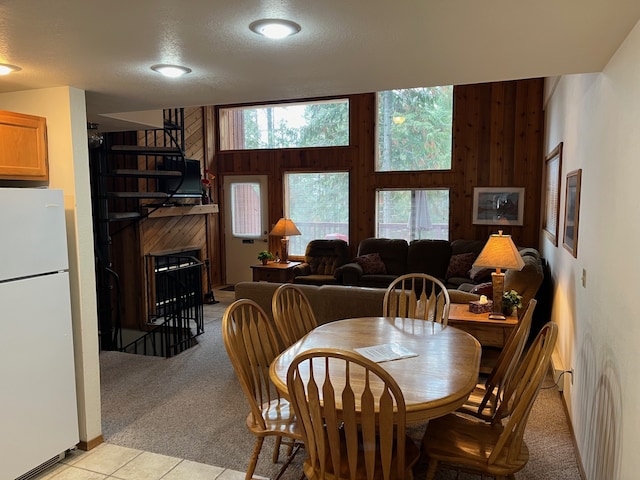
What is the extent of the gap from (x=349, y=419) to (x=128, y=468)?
5.45 ft

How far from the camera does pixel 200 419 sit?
321cm

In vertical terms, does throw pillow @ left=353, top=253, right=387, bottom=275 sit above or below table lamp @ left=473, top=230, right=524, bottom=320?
below

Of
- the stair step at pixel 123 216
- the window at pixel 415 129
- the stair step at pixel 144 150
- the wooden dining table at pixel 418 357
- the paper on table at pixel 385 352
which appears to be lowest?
the wooden dining table at pixel 418 357

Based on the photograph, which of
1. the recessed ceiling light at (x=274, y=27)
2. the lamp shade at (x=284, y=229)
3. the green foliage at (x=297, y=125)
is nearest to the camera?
the recessed ceiling light at (x=274, y=27)

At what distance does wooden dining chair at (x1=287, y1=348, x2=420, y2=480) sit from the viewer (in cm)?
163

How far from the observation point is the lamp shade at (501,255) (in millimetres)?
3213

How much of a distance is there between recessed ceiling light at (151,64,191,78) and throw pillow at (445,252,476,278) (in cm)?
450

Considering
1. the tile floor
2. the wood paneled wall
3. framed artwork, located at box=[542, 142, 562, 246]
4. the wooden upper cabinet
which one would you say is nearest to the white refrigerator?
the tile floor

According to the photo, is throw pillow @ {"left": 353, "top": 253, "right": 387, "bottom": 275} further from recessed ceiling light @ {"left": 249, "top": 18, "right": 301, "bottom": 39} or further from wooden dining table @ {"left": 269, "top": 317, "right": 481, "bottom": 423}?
recessed ceiling light @ {"left": 249, "top": 18, "right": 301, "bottom": 39}

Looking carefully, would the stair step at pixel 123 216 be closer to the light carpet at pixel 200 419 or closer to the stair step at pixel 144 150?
the stair step at pixel 144 150

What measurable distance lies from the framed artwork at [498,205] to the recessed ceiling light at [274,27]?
5.34 meters

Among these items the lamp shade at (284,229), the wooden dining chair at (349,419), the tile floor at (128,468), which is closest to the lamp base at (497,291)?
the wooden dining chair at (349,419)

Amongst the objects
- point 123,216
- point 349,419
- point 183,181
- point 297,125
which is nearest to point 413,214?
point 297,125

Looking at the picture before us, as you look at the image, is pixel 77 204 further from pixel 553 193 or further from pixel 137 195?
pixel 553 193
